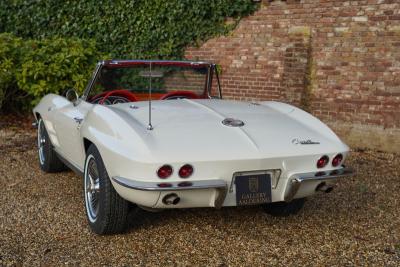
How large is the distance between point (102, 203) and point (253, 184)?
106 cm

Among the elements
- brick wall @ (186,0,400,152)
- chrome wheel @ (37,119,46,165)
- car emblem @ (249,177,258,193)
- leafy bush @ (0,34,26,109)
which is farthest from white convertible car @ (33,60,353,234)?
leafy bush @ (0,34,26,109)

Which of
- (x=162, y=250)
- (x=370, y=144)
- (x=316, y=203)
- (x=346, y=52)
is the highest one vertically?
(x=346, y=52)

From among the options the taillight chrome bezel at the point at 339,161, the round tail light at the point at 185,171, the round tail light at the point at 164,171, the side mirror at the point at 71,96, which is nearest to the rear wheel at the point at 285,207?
the taillight chrome bezel at the point at 339,161

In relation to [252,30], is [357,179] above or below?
below

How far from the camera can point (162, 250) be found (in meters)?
3.33

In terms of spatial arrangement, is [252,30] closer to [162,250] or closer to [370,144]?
[370,144]

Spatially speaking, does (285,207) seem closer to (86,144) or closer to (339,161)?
(339,161)

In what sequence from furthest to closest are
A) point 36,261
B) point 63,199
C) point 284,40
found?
point 284,40 < point 63,199 < point 36,261

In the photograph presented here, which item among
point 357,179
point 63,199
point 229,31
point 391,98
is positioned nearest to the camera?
point 63,199

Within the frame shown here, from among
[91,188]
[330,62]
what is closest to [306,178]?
[91,188]

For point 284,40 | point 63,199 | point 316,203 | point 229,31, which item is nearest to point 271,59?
point 284,40

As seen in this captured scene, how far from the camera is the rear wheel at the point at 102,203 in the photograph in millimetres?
3309

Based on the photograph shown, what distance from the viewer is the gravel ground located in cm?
322

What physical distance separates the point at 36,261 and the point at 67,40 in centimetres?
655
